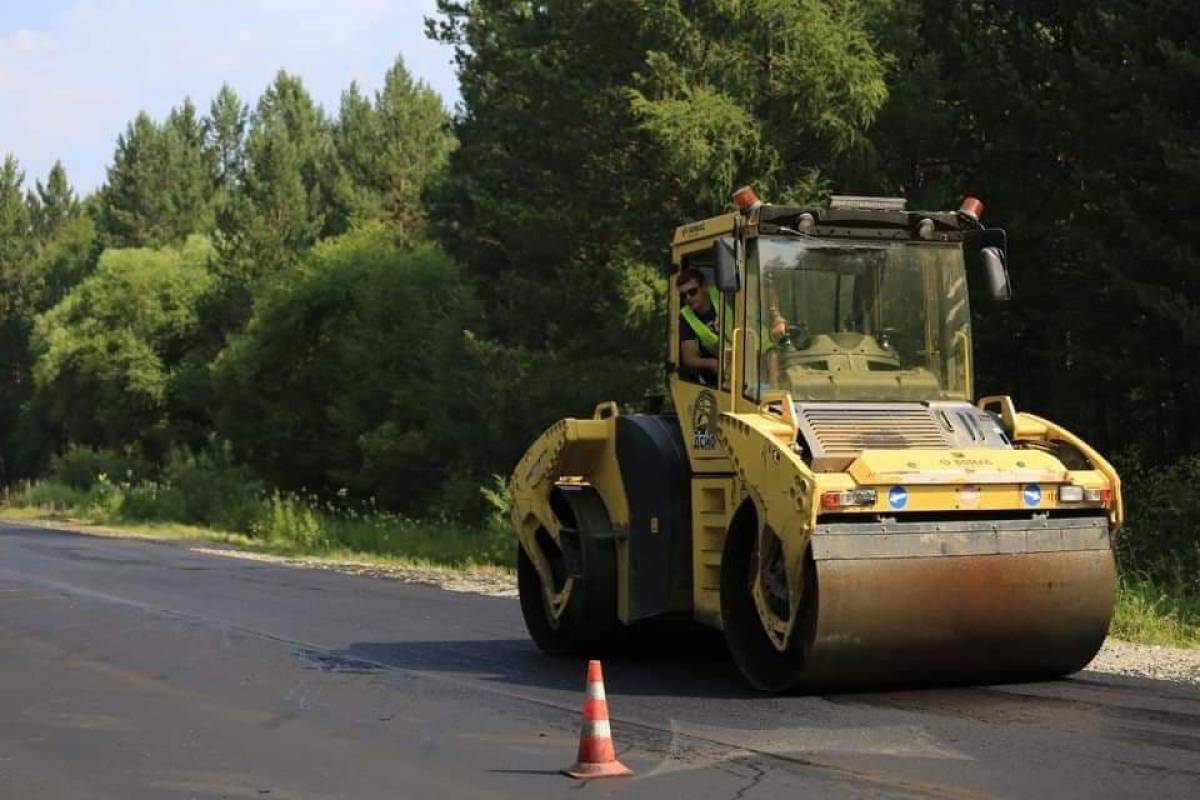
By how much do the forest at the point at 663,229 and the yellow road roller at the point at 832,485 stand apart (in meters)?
6.36

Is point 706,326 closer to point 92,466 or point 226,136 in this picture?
point 92,466

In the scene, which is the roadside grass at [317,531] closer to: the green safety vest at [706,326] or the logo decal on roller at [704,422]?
the green safety vest at [706,326]

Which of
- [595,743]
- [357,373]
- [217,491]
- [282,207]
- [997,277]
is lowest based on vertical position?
[595,743]

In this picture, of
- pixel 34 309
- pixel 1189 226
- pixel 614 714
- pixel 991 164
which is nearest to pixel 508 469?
pixel 991 164

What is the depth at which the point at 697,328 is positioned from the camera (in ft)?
38.4

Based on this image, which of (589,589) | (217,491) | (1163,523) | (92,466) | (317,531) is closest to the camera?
(589,589)

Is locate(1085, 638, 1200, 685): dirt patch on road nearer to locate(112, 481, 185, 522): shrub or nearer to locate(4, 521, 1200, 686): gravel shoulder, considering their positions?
locate(4, 521, 1200, 686): gravel shoulder

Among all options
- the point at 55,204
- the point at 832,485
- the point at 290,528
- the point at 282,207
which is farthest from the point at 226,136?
the point at 832,485

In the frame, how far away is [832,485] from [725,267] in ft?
5.74

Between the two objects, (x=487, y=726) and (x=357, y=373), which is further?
(x=357, y=373)

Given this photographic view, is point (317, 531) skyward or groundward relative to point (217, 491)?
groundward

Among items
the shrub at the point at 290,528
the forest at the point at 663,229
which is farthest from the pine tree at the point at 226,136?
the shrub at the point at 290,528

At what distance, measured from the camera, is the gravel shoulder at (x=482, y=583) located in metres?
11.5

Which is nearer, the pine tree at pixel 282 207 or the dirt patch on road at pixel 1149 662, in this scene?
the dirt patch on road at pixel 1149 662
